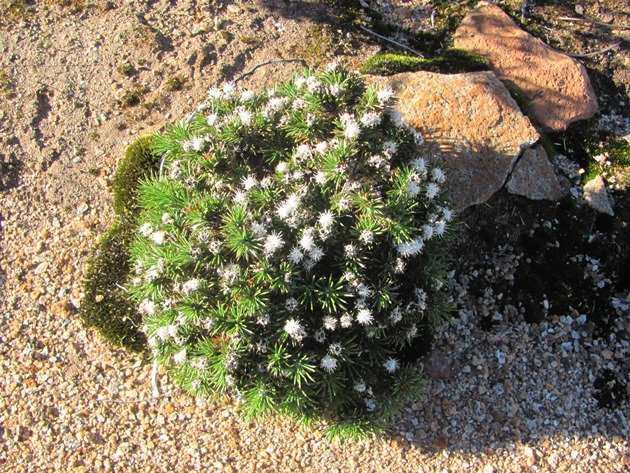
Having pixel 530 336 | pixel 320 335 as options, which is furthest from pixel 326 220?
pixel 530 336

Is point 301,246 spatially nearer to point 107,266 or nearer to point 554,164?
point 107,266

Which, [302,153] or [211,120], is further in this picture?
[211,120]

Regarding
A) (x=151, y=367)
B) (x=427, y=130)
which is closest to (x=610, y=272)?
(x=427, y=130)

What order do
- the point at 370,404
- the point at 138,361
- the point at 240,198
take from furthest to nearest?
the point at 138,361, the point at 370,404, the point at 240,198

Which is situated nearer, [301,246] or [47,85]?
[301,246]

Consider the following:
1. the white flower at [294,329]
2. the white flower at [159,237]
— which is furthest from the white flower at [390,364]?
the white flower at [159,237]

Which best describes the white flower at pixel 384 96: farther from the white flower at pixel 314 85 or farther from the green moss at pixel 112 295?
the green moss at pixel 112 295

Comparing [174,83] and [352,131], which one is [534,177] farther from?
[174,83]
